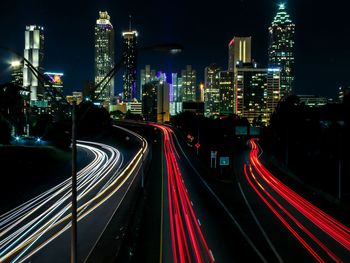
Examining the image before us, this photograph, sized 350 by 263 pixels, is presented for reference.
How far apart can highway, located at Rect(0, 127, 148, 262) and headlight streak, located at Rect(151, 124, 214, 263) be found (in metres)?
4.57

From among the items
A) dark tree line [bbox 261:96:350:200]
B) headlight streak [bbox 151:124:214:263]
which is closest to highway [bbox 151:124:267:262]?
headlight streak [bbox 151:124:214:263]

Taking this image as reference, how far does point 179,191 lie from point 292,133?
46.3 m

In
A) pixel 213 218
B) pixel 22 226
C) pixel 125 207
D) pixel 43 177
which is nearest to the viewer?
pixel 22 226

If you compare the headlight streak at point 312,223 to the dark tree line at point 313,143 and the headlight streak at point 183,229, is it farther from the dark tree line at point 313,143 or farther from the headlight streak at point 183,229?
the dark tree line at point 313,143

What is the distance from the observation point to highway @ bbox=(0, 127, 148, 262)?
2259 centimetres

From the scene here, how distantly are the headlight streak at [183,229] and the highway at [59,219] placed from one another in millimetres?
4568

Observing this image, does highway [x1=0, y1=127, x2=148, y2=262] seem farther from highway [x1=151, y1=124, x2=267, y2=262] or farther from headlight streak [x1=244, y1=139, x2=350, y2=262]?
headlight streak [x1=244, y1=139, x2=350, y2=262]

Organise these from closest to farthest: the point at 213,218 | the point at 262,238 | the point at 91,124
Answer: the point at 262,238
the point at 213,218
the point at 91,124

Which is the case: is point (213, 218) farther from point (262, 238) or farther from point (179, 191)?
point (179, 191)

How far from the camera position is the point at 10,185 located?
142ft

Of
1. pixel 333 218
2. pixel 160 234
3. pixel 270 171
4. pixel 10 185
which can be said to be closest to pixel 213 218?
pixel 160 234

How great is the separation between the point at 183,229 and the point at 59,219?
375 inches

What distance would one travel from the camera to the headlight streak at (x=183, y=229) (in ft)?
69.2

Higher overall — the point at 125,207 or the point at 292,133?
the point at 292,133
